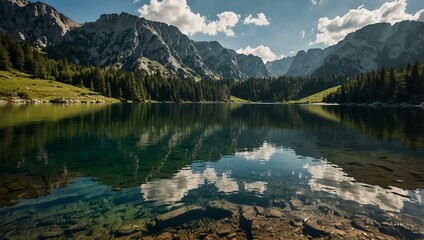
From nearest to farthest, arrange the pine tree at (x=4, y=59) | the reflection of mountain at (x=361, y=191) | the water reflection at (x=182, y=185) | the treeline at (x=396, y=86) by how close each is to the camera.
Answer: the reflection of mountain at (x=361, y=191), the water reflection at (x=182, y=185), the treeline at (x=396, y=86), the pine tree at (x=4, y=59)

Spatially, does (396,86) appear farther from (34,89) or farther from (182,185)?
(34,89)

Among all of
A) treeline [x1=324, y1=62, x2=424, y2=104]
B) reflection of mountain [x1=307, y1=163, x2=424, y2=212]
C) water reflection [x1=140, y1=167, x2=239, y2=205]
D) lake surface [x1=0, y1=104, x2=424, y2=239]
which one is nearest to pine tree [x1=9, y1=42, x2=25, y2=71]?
lake surface [x1=0, y1=104, x2=424, y2=239]

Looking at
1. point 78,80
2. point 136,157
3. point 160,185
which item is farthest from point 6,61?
point 160,185

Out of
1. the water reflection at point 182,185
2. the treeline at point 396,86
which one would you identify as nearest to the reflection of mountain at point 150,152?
the water reflection at point 182,185

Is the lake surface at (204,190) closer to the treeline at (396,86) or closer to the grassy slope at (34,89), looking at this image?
the grassy slope at (34,89)

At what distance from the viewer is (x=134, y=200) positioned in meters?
20.0

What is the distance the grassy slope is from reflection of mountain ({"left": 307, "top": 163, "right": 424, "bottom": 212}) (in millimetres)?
148721

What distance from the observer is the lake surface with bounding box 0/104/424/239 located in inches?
631

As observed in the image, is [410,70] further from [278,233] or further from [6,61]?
[6,61]

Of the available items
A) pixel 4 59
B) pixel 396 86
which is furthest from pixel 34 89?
pixel 396 86

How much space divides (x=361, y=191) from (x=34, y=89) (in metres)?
167

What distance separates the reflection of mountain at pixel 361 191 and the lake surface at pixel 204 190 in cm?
10

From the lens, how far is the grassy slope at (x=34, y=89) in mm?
134488

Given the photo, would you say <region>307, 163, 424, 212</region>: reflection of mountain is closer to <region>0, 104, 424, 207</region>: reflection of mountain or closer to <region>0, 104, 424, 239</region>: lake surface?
<region>0, 104, 424, 239</region>: lake surface
